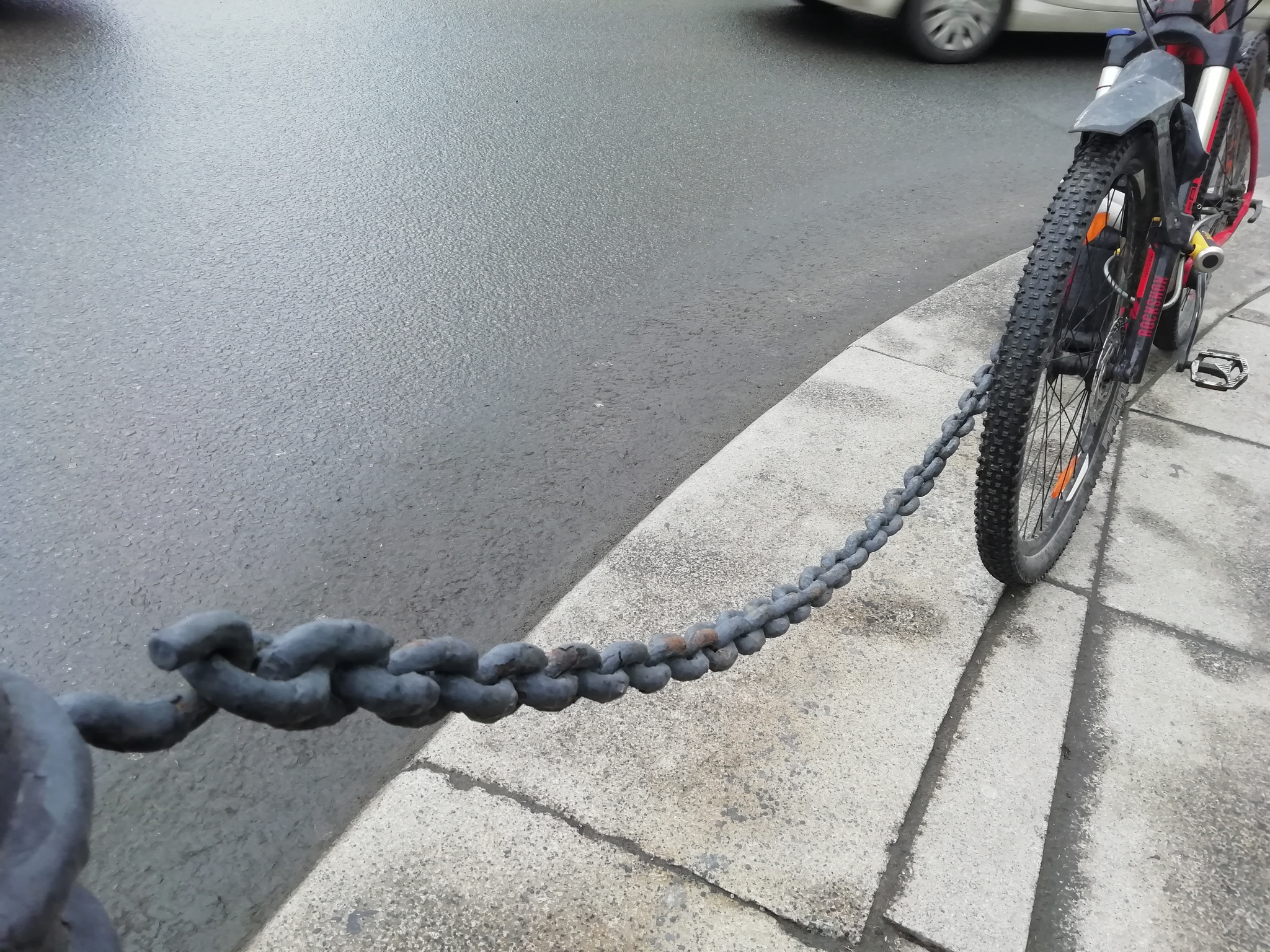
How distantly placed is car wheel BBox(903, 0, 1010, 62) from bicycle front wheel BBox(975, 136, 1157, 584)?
6.09 m

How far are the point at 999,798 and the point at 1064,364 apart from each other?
3.79 feet

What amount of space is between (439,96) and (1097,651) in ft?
18.8

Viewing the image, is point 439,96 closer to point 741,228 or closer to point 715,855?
point 741,228

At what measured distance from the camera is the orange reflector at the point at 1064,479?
3148 mm

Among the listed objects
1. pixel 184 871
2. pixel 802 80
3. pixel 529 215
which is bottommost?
pixel 184 871

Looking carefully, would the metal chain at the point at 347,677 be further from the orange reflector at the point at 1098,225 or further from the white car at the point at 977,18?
the white car at the point at 977,18

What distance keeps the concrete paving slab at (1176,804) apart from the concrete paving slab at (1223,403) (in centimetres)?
145

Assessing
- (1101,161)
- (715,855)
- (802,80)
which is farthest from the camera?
(802,80)

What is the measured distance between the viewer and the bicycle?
96.0 inches

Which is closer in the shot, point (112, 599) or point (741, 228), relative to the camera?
point (112, 599)

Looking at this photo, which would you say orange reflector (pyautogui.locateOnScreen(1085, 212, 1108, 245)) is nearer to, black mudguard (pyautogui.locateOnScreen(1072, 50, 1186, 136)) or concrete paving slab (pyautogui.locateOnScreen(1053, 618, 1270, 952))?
black mudguard (pyautogui.locateOnScreen(1072, 50, 1186, 136))

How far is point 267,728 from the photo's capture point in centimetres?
257

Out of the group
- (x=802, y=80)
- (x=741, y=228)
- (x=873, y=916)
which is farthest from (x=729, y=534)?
(x=802, y=80)

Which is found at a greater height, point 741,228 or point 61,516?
point 741,228
